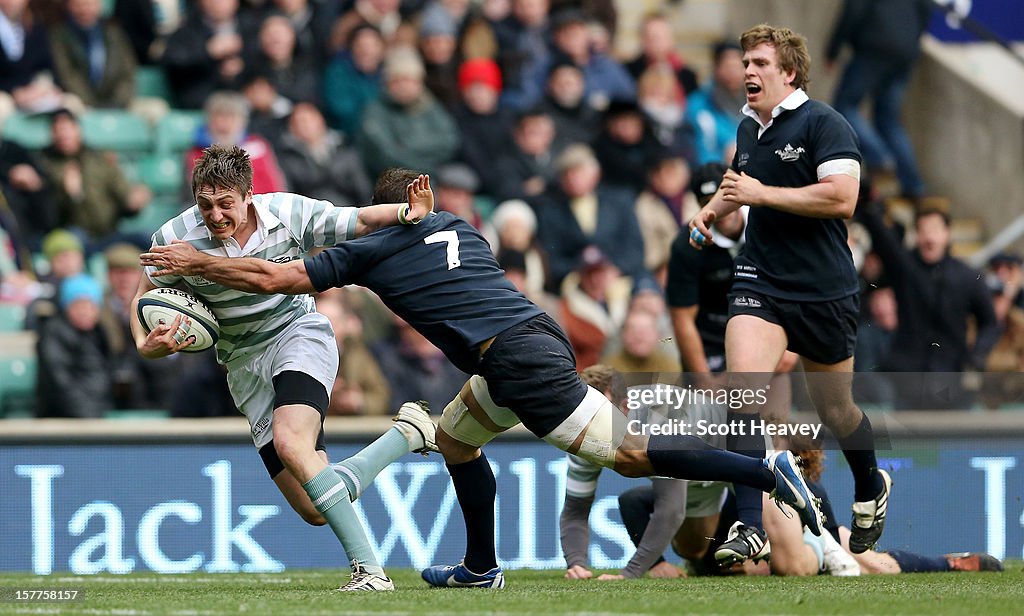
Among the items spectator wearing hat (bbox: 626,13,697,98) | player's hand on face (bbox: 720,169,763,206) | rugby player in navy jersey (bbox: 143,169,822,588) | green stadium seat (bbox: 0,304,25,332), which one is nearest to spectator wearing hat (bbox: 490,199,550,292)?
spectator wearing hat (bbox: 626,13,697,98)

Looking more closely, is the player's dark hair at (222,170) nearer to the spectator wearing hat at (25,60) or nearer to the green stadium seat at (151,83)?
the spectator wearing hat at (25,60)

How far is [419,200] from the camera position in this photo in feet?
21.9

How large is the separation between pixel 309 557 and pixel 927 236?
4.89 meters

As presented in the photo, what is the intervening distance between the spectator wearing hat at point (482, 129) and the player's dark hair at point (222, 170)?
5.90 meters

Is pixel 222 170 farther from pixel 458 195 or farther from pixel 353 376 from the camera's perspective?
→ pixel 458 195

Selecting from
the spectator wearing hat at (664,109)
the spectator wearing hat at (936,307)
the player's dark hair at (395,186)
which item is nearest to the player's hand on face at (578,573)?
the player's dark hair at (395,186)

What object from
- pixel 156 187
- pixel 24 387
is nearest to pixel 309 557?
pixel 24 387

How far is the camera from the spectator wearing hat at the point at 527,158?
1259 cm

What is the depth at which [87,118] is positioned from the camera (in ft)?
41.5

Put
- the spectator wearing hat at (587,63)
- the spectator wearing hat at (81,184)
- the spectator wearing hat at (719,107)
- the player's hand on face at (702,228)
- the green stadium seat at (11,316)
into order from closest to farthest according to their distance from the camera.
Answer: the player's hand on face at (702,228)
the green stadium seat at (11,316)
the spectator wearing hat at (81,184)
the spectator wearing hat at (587,63)
the spectator wearing hat at (719,107)

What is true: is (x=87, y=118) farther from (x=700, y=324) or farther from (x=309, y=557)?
(x=700, y=324)


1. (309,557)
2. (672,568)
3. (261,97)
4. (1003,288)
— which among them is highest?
(261,97)

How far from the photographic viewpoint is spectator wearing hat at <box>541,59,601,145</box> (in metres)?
13.1

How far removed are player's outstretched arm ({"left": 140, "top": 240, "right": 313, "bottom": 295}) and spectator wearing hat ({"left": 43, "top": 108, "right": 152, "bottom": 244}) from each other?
534 centimetres
